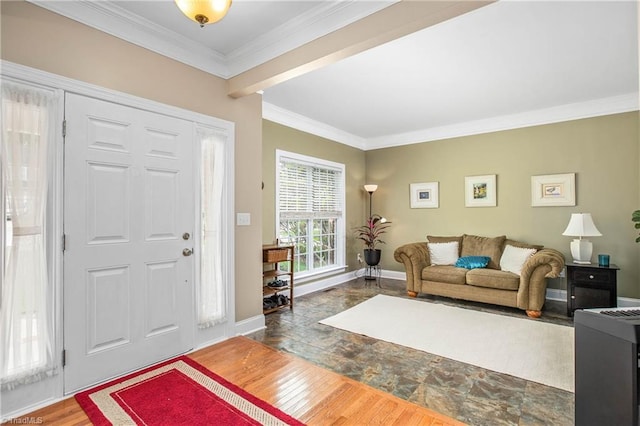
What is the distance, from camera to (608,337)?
1.31 m

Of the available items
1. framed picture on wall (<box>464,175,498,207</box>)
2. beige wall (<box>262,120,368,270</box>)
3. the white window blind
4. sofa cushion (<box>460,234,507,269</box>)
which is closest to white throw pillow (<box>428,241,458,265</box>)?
sofa cushion (<box>460,234,507,269</box>)

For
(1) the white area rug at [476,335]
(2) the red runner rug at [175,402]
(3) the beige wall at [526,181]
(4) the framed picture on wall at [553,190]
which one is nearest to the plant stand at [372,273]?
(3) the beige wall at [526,181]

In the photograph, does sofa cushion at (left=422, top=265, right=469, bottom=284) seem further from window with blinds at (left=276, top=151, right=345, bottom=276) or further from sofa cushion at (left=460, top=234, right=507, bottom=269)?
window with blinds at (left=276, top=151, right=345, bottom=276)

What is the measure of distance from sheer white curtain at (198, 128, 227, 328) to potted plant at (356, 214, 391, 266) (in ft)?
10.7

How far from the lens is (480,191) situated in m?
5.20

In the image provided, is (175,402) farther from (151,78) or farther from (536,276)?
(536,276)

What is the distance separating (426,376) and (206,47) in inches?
133

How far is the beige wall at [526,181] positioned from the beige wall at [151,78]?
339 cm

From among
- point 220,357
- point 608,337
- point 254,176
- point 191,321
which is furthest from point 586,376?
point 254,176

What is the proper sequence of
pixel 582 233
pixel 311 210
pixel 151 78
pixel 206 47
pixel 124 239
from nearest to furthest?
1. pixel 124 239
2. pixel 151 78
3. pixel 206 47
4. pixel 582 233
5. pixel 311 210

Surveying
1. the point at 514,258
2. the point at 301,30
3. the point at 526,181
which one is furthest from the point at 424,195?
the point at 301,30

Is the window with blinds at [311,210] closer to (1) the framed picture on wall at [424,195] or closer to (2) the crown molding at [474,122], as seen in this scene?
(2) the crown molding at [474,122]

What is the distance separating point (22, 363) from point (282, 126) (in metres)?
3.72

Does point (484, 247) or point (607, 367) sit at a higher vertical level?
point (484, 247)
